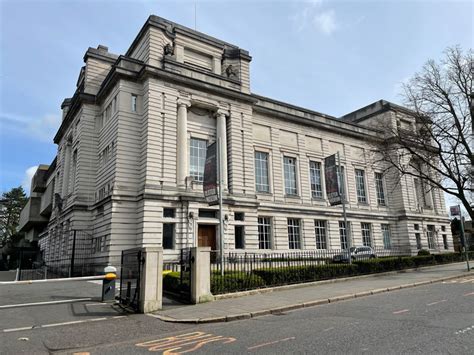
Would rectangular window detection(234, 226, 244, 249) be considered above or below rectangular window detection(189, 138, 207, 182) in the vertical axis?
below

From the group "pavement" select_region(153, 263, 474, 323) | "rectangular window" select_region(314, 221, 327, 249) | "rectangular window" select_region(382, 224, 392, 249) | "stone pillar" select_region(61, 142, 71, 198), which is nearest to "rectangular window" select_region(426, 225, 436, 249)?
"rectangular window" select_region(382, 224, 392, 249)

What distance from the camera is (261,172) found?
104 feet

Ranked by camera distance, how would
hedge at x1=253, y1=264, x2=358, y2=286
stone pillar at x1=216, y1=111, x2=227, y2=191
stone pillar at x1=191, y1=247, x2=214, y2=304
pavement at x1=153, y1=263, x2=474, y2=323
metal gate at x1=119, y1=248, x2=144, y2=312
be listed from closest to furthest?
1. pavement at x1=153, y1=263, x2=474, y2=323
2. metal gate at x1=119, y1=248, x2=144, y2=312
3. stone pillar at x1=191, y1=247, x2=214, y2=304
4. hedge at x1=253, y1=264, x2=358, y2=286
5. stone pillar at x1=216, y1=111, x2=227, y2=191

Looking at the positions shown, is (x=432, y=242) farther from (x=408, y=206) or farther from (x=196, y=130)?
(x=196, y=130)

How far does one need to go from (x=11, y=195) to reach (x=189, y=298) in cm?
8041

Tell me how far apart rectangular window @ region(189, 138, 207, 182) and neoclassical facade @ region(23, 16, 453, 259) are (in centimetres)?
9

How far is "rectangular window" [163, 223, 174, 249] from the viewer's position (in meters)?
24.0

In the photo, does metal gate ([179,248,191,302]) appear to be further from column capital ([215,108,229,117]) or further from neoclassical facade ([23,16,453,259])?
column capital ([215,108,229,117])

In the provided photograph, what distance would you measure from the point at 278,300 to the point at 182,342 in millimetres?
5656

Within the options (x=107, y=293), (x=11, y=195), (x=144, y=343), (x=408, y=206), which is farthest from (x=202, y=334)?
(x=11, y=195)

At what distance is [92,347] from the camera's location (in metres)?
7.18

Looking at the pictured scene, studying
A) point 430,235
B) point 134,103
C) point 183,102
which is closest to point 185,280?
point 183,102

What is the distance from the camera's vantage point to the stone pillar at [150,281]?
→ 11.0m

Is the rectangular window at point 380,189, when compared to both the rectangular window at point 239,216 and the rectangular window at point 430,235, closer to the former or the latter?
the rectangular window at point 430,235
